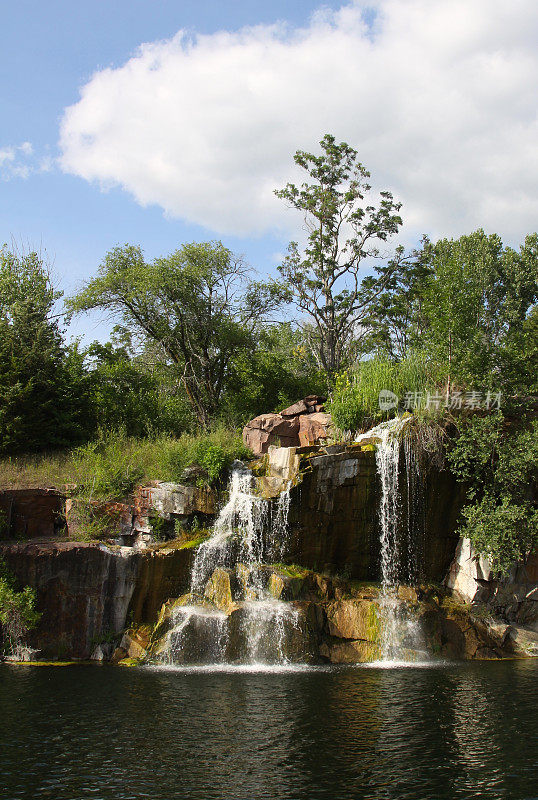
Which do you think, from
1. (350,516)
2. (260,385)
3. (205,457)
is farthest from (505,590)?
(260,385)

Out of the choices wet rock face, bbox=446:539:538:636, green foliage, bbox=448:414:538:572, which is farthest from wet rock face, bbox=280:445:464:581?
wet rock face, bbox=446:539:538:636

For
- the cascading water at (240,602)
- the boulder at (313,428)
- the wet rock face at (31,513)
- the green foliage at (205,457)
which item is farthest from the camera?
the boulder at (313,428)

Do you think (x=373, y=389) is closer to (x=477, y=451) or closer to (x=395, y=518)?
(x=477, y=451)

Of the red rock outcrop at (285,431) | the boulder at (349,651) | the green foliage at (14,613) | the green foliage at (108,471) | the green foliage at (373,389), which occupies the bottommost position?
the boulder at (349,651)

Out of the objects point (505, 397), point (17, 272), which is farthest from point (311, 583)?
point (17, 272)

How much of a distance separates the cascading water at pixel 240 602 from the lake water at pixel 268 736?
1370 millimetres

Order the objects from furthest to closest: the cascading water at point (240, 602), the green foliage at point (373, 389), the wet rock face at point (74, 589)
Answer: the green foliage at point (373, 389) → the wet rock face at point (74, 589) → the cascading water at point (240, 602)

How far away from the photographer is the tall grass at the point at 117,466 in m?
17.8

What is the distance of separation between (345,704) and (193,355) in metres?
18.7

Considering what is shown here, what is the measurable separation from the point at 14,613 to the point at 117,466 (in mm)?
5054

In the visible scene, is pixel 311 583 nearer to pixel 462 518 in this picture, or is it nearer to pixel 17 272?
pixel 462 518

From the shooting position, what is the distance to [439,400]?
743 inches

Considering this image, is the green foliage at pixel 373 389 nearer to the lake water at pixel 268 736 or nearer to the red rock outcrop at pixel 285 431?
the red rock outcrop at pixel 285 431

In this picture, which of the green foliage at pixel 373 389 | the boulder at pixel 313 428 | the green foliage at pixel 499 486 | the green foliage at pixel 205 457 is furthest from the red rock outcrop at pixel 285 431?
the green foliage at pixel 499 486
